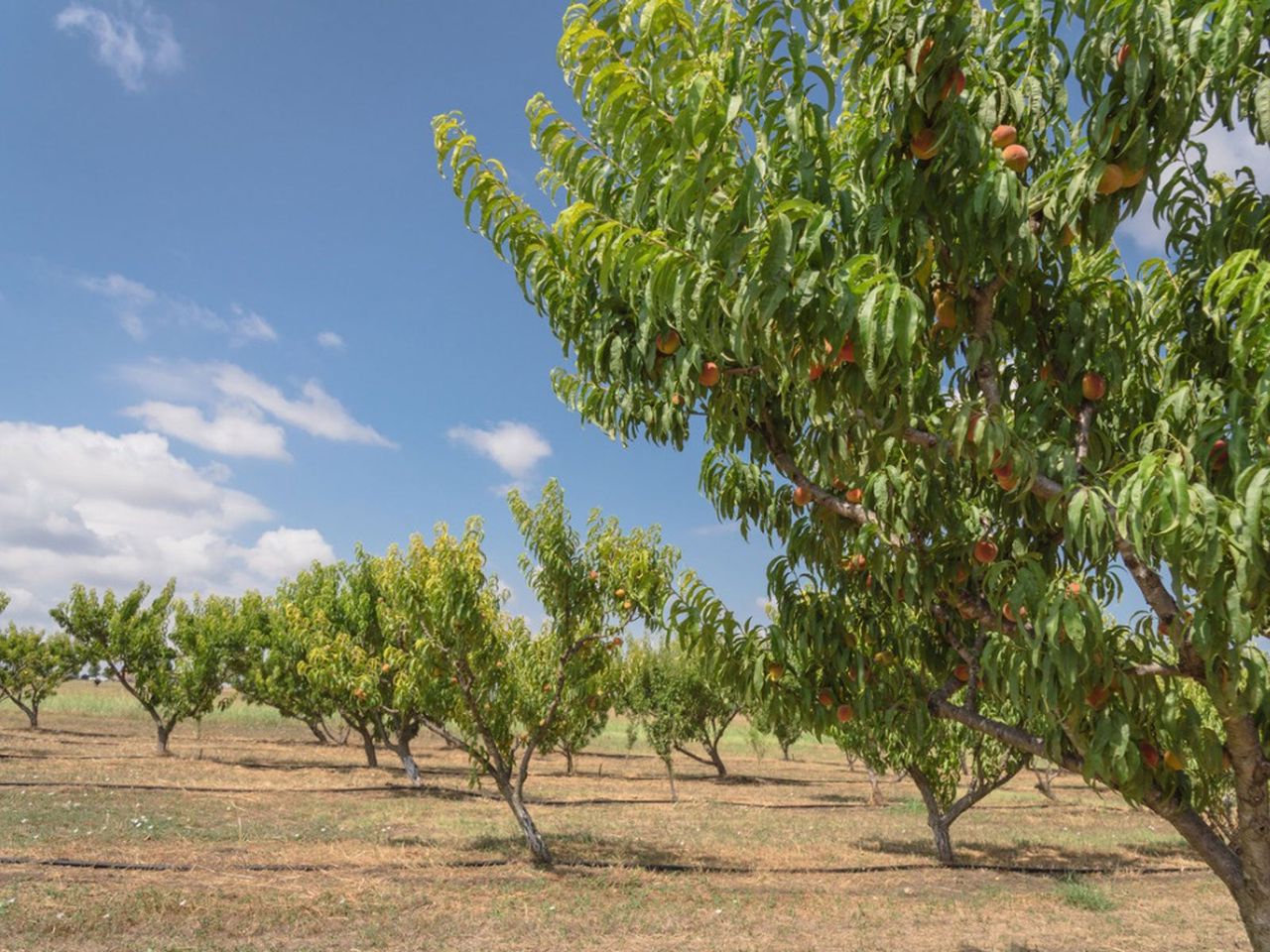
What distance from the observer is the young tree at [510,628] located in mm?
12008

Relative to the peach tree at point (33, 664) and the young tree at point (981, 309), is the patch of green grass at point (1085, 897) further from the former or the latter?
the peach tree at point (33, 664)

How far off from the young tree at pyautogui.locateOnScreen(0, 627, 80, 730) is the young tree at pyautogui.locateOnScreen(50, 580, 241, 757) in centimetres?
639

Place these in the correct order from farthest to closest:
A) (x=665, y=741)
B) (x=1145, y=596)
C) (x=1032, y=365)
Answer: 1. (x=665, y=741)
2. (x=1032, y=365)
3. (x=1145, y=596)

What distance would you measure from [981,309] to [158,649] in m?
32.8

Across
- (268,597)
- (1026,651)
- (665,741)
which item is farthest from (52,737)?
(1026,651)

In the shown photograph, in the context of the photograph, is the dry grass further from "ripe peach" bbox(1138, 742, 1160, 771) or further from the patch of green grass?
"ripe peach" bbox(1138, 742, 1160, 771)

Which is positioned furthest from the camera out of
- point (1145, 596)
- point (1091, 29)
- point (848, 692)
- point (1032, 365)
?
point (848, 692)

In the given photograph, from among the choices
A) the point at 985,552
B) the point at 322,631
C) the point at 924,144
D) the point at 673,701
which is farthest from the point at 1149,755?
the point at 673,701

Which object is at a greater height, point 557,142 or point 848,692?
point 557,142

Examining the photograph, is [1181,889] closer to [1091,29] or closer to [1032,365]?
[1032,365]

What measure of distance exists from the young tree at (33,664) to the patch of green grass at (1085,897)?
3707cm

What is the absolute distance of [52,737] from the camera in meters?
32.0

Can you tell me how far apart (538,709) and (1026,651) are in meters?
11.0

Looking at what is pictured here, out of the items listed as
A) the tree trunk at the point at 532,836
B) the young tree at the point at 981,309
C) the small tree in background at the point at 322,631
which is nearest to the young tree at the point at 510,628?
the tree trunk at the point at 532,836
